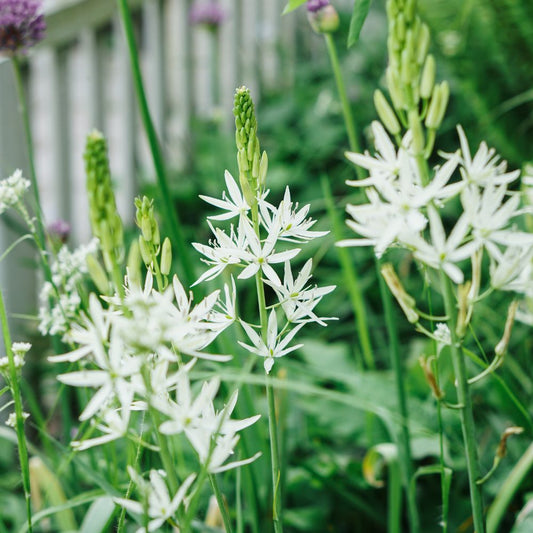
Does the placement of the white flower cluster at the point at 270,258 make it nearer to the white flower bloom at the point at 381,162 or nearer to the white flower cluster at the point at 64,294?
the white flower bloom at the point at 381,162

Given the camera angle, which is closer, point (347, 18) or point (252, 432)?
point (252, 432)

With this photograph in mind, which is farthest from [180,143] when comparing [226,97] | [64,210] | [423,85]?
[423,85]

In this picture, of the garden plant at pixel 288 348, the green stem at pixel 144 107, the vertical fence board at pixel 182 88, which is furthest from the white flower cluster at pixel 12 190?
the vertical fence board at pixel 182 88

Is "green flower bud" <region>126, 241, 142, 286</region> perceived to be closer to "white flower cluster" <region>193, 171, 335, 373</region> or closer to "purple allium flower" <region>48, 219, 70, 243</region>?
"white flower cluster" <region>193, 171, 335, 373</region>

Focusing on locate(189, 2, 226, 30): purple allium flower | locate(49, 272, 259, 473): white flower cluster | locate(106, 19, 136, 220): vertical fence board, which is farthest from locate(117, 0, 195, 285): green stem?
locate(189, 2, 226, 30): purple allium flower

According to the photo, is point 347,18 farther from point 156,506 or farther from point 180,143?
point 156,506

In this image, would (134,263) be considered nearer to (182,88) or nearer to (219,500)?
(219,500)
